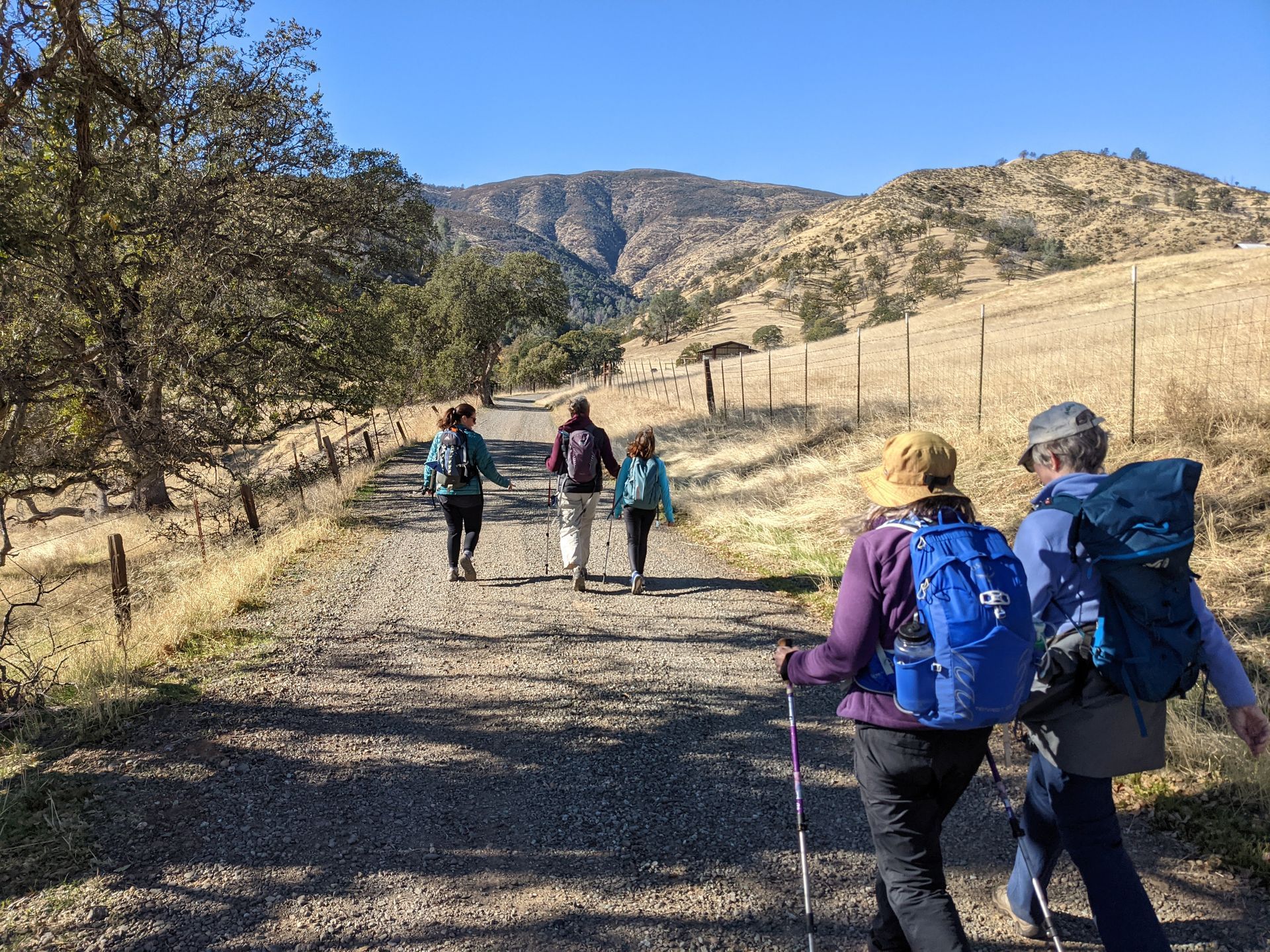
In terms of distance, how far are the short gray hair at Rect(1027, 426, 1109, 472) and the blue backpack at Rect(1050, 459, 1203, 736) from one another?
0.29 metres

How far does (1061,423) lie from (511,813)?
123 inches

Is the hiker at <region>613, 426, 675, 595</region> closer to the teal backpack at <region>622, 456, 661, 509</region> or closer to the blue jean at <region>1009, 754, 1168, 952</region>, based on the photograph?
the teal backpack at <region>622, 456, 661, 509</region>

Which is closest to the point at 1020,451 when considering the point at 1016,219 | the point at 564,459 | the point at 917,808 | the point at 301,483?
the point at 564,459

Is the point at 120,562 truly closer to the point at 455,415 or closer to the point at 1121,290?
the point at 455,415

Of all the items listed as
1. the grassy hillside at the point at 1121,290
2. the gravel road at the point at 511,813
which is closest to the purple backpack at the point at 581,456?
the gravel road at the point at 511,813

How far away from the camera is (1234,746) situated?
4.17 m

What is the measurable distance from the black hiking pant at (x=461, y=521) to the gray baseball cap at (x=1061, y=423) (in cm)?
637

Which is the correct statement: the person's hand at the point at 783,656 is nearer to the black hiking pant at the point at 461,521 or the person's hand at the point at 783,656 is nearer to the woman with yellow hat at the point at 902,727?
the woman with yellow hat at the point at 902,727

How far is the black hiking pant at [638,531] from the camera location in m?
8.22

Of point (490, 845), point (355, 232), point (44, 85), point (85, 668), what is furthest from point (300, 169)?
point (490, 845)

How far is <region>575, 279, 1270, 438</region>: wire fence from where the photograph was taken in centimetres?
1019

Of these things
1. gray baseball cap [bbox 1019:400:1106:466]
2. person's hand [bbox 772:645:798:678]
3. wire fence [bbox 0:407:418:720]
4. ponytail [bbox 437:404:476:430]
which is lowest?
wire fence [bbox 0:407:418:720]

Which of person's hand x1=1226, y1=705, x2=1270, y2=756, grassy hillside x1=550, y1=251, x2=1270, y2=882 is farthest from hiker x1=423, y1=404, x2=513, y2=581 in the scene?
person's hand x1=1226, y1=705, x2=1270, y2=756

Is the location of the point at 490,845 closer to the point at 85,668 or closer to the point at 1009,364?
the point at 85,668
